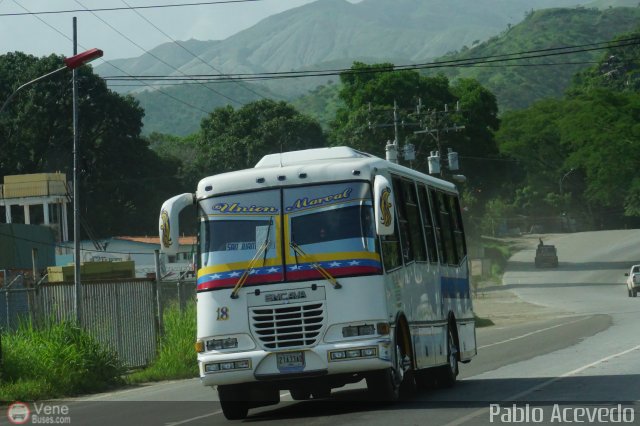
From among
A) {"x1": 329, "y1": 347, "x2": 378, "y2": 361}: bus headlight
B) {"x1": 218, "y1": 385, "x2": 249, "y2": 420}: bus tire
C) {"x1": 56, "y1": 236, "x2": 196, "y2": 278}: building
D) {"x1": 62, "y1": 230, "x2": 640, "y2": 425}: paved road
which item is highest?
{"x1": 56, "y1": 236, "x2": 196, "y2": 278}: building

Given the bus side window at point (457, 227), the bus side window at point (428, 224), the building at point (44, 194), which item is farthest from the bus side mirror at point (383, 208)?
the building at point (44, 194)

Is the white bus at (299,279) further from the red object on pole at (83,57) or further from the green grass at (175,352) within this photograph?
the green grass at (175,352)

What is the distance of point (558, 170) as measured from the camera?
11362cm

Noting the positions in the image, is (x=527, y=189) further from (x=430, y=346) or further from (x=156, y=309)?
(x=430, y=346)

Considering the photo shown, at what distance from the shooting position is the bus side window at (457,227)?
2008 cm

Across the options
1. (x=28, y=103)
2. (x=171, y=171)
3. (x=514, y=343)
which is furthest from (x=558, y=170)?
(x=514, y=343)

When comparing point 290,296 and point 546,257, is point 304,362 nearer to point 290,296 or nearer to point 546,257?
point 290,296

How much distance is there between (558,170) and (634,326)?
79.9 metres

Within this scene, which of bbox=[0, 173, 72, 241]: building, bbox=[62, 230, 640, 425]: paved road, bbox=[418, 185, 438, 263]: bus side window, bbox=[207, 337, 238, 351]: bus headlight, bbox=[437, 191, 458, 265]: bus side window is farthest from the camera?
bbox=[0, 173, 72, 241]: building

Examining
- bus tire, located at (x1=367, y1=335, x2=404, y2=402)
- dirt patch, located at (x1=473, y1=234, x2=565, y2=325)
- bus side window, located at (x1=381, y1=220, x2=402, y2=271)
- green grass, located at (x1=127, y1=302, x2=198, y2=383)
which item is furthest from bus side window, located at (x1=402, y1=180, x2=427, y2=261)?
dirt patch, located at (x1=473, y1=234, x2=565, y2=325)

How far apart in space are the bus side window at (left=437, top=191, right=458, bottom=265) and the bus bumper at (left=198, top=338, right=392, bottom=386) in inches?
195

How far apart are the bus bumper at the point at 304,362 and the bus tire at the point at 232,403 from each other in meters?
0.53

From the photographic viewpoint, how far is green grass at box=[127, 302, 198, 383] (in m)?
25.2

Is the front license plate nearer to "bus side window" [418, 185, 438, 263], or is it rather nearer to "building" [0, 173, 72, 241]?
"bus side window" [418, 185, 438, 263]
